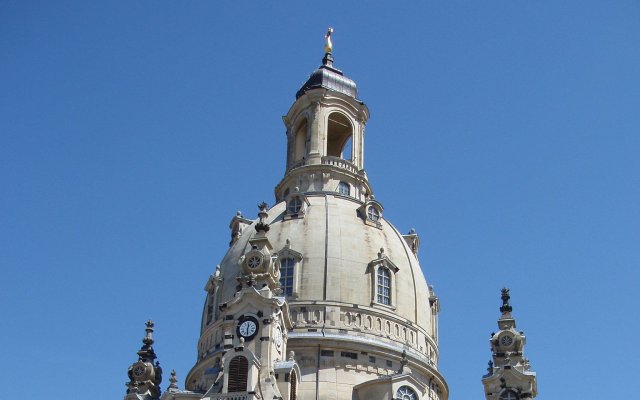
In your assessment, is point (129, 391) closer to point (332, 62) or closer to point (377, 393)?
point (377, 393)

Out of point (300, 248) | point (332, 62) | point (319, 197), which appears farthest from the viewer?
Result: point (332, 62)

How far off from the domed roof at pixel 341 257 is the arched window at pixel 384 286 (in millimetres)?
320

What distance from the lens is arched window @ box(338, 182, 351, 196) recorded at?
231 ft

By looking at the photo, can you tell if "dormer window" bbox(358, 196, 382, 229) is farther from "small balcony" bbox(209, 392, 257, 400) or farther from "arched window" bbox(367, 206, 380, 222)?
"small balcony" bbox(209, 392, 257, 400)

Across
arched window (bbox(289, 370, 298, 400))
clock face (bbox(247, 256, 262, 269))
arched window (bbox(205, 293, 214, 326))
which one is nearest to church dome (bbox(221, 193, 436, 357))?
arched window (bbox(205, 293, 214, 326))

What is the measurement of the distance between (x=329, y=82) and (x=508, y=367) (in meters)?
28.2

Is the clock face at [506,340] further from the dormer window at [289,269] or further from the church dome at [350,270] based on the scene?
the dormer window at [289,269]

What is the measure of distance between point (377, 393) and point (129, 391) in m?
16.0

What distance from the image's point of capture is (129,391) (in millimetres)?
60781

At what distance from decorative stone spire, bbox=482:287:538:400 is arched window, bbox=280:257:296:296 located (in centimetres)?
1290

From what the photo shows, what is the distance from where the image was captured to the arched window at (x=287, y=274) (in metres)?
60.7

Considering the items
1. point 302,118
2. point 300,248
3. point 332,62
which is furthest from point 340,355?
point 332,62

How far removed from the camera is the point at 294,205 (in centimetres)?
6594

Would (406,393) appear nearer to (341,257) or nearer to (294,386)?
(294,386)
